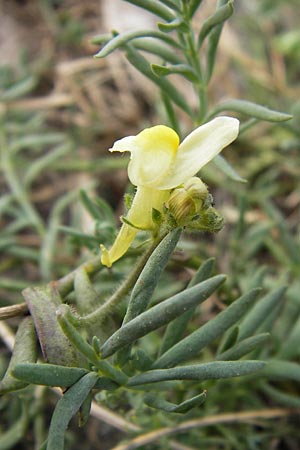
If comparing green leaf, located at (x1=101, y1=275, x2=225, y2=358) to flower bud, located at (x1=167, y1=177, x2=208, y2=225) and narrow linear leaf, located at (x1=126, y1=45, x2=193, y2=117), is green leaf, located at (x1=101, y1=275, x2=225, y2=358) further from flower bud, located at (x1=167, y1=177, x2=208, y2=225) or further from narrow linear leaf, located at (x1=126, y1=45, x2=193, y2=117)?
narrow linear leaf, located at (x1=126, y1=45, x2=193, y2=117)

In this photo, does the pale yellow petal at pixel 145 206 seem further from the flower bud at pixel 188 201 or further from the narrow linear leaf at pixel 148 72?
the narrow linear leaf at pixel 148 72

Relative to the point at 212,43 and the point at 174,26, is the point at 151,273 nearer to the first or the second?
the point at 174,26

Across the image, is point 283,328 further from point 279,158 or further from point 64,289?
point 279,158

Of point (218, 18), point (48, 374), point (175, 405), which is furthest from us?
point (218, 18)

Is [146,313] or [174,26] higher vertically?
[174,26]

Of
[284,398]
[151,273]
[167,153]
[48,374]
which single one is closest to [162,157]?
[167,153]

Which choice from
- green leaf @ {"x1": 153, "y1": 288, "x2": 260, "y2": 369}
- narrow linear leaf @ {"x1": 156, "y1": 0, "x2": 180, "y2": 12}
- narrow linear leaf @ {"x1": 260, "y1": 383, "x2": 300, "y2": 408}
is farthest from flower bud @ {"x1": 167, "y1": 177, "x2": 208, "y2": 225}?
narrow linear leaf @ {"x1": 260, "y1": 383, "x2": 300, "y2": 408}
